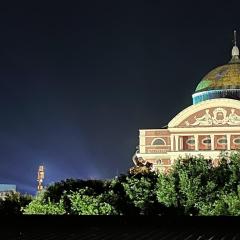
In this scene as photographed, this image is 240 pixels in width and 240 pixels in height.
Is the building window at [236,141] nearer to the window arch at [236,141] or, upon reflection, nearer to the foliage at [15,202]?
the window arch at [236,141]

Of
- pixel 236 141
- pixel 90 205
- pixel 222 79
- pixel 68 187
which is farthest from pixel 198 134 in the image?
pixel 90 205

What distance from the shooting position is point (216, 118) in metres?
51.0

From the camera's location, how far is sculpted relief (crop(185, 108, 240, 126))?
167ft

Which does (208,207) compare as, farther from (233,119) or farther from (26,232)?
(233,119)

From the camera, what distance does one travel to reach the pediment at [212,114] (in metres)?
50.8

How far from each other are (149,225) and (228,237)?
200 centimetres

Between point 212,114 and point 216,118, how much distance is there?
1.40 feet

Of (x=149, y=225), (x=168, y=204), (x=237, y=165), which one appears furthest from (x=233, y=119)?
(x=149, y=225)

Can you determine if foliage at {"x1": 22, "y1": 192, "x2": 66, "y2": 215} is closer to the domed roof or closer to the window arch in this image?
the window arch

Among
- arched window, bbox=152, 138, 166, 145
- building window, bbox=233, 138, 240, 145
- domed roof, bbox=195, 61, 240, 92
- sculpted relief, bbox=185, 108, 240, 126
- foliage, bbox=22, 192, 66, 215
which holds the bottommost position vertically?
foliage, bbox=22, 192, 66, 215

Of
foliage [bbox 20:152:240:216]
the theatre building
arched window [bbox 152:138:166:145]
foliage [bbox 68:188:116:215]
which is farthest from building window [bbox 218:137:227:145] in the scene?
foliage [bbox 68:188:116:215]

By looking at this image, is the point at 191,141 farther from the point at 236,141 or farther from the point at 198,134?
the point at 236,141

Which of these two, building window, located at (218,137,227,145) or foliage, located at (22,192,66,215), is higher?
building window, located at (218,137,227,145)

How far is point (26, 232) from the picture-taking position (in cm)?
982
